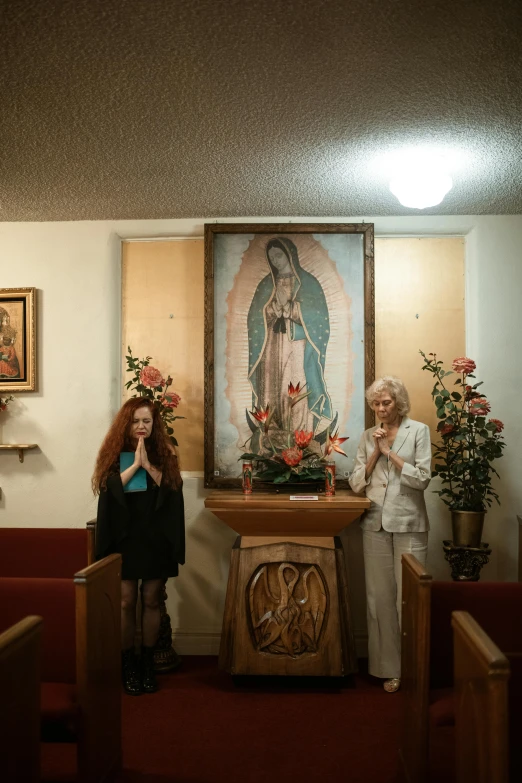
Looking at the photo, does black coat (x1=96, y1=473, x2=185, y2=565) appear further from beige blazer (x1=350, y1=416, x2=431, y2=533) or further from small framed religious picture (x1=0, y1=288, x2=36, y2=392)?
small framed religious picture (x1=0, y1=288, x2=36, y2=392)

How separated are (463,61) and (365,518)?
2650 millimetres

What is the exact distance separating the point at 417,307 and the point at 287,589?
83.5 inches

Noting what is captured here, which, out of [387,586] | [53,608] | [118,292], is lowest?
[387,586]

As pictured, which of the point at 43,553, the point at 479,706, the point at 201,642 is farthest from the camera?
the point at 201,642

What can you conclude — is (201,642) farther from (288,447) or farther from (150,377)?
(150,377)

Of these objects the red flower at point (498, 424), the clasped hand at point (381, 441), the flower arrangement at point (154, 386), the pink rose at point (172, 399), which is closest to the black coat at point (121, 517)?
the flower arrangement at point (154, 386)

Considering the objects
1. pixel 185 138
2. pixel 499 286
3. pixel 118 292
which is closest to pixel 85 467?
pixel 118 292

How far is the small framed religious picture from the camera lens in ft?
16.4

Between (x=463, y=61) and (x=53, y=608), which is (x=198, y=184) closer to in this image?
(x=463, y=61)

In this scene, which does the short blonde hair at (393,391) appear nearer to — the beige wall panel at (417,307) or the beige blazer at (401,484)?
the beige blazer at (401,484)

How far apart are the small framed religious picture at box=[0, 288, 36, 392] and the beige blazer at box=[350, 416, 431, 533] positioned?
2416 mm

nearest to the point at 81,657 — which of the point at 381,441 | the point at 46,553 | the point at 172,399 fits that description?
the point at 46,553

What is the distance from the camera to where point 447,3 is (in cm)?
246

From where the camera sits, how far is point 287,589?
4.20 m
